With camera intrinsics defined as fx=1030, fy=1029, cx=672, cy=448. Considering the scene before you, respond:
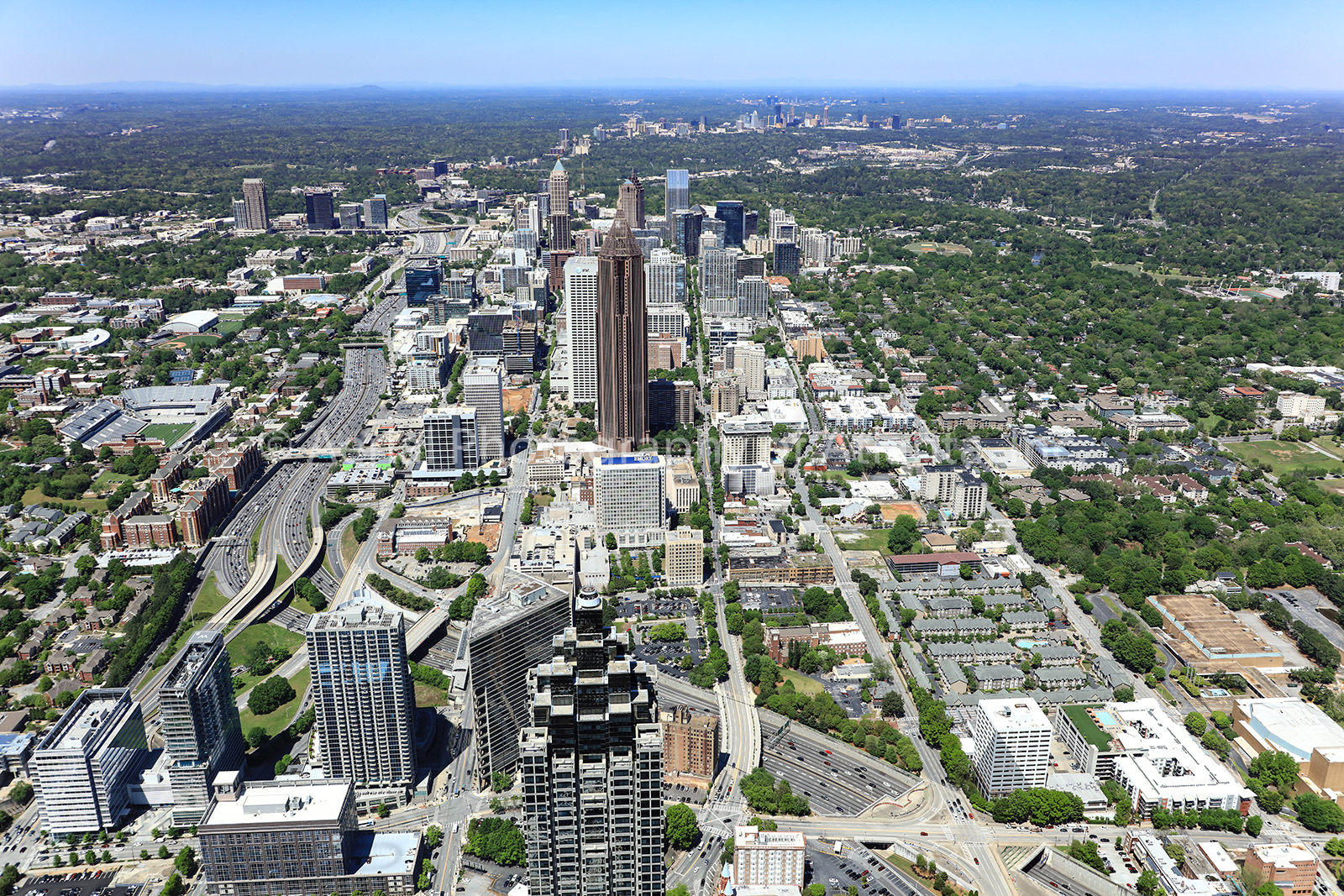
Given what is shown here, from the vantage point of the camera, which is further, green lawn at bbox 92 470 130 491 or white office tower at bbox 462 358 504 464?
white office tower at bbox 462 358 504 464

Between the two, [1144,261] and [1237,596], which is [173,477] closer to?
[1237,596]

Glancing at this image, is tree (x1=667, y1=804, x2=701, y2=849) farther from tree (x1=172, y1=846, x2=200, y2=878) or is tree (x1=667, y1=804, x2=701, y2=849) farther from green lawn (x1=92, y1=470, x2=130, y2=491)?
green lawn (x1=92, y1=470, x2=130, y2=491)

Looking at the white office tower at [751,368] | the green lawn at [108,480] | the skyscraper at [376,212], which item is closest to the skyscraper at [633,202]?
the skyscraper at [376,212]

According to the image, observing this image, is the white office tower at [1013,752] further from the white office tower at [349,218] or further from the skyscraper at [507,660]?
the white office tower at [349,218]

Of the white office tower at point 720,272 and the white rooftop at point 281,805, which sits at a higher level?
the white office tower at point 720,272

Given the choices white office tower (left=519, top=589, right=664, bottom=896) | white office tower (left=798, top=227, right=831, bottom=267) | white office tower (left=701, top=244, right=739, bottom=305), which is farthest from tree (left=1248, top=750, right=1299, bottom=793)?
white office tower (left=798, top=227, right=831, bottom=267)

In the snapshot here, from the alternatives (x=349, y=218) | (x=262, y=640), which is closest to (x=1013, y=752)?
(x=262, y=640)
